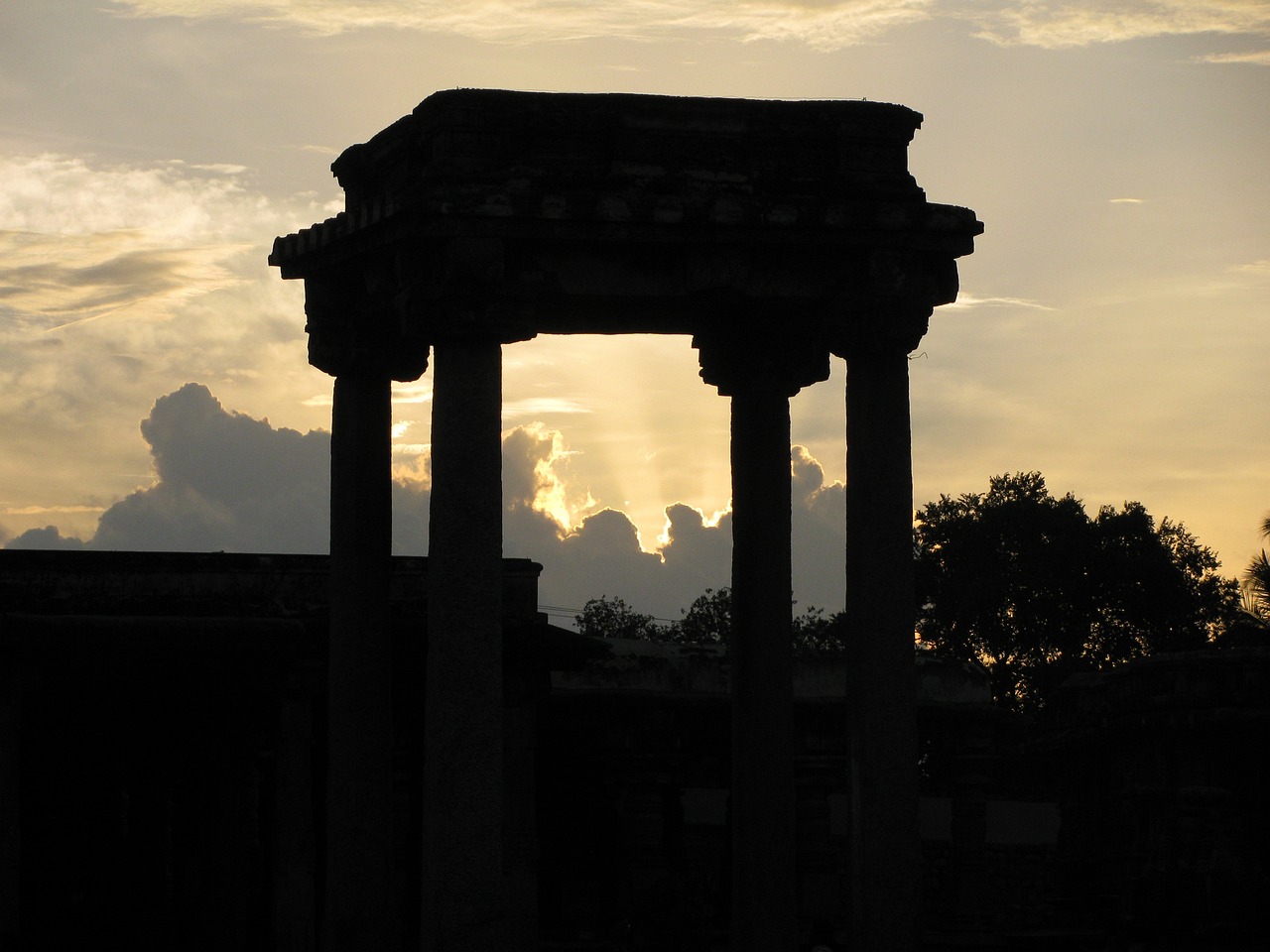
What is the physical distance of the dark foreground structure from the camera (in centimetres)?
2878

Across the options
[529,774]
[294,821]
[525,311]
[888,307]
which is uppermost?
[888,307]

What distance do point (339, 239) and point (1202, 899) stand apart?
24.3 metres

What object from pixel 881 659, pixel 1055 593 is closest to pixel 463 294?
pixel 881 659

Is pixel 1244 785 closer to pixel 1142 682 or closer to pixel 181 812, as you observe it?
pixel 1142 682

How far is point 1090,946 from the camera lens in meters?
37.8

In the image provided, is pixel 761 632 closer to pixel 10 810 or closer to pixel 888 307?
pixel 888 307

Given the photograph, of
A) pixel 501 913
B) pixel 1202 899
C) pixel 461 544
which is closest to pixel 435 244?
pixel 461 544

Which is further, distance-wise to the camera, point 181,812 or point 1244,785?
point 1244,785

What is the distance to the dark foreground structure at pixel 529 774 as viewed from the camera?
94.4 feet

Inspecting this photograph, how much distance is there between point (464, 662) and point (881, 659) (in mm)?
3834

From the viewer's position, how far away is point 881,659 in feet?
55.8

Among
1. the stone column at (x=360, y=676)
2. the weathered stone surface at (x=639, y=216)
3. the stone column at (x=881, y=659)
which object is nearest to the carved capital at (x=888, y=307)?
the weathered stone surface at (x=639, y=216)

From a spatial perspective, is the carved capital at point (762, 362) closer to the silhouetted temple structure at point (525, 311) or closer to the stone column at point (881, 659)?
the silhouetted temple structure at point (525, 311)

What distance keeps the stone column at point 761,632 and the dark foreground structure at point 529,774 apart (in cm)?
266
